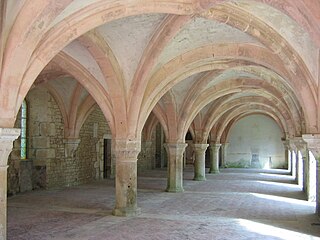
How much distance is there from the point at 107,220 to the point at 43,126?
5.72 metres

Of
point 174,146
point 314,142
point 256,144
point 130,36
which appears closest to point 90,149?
point 174,146

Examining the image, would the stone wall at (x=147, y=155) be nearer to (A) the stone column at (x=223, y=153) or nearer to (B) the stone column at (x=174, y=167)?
(A) the stone column at (x=223, y=153)

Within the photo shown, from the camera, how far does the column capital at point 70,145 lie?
1296 cm

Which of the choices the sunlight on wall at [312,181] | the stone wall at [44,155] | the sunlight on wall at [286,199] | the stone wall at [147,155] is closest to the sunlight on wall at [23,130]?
the stone wall at [44,155]

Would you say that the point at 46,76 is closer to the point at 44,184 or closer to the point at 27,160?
the point at 27,160

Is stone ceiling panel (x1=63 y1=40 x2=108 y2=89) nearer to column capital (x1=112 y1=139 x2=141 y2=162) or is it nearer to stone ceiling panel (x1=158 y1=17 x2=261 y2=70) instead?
column capital (x1=112 y1=139 x2=141 y2=162)

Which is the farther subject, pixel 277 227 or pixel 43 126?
pixel 43 126

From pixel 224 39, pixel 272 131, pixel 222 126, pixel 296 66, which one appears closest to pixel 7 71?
pixel 296 66

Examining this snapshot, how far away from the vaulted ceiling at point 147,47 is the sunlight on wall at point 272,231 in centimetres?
170

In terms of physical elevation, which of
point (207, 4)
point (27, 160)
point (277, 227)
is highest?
point (207, 4)

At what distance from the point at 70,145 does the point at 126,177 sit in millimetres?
5843

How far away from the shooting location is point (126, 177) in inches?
304

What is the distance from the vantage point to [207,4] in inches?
195

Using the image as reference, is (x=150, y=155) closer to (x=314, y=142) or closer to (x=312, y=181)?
(x=312, y=181)
